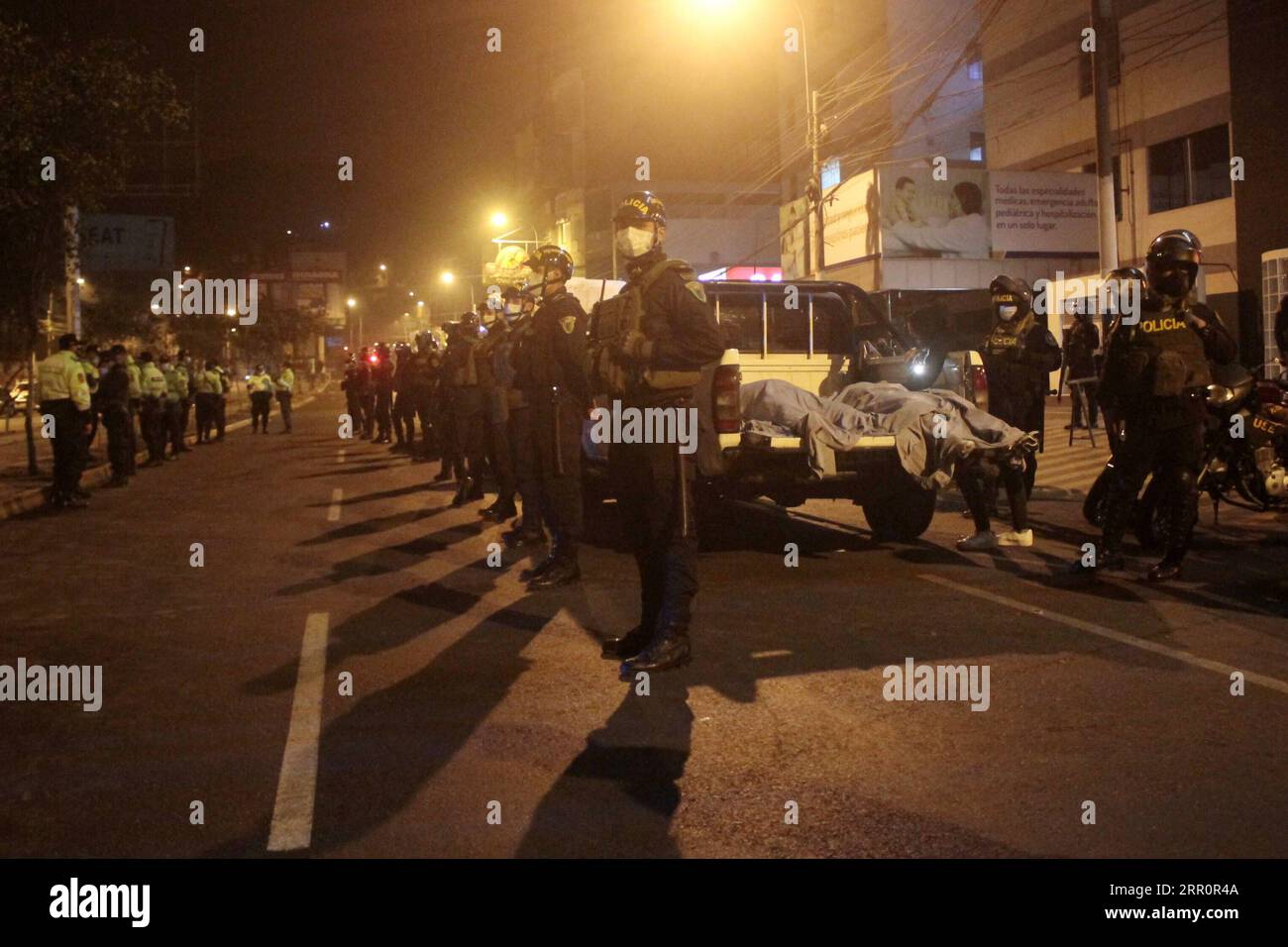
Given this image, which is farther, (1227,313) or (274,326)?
(274,326)

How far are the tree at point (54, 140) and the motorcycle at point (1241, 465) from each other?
13128mm

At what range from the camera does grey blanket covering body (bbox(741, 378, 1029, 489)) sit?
9125 millimetres

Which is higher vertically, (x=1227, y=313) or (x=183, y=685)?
(x=1227, y=313)

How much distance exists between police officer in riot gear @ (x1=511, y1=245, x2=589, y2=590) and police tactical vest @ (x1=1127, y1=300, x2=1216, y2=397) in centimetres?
339

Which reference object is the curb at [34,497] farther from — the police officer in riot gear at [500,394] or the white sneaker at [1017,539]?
the white sneaker at [1017,539]

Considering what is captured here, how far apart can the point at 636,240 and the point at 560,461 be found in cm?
247

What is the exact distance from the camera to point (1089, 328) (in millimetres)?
16422

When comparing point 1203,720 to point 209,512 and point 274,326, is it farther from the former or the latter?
point 274,326

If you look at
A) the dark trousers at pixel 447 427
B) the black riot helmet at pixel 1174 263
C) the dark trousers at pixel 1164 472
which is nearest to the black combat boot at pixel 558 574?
the dark trousers at pixel 1164 472

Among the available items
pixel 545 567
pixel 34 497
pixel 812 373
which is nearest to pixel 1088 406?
pixel 812 373

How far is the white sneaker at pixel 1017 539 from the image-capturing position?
965 cm

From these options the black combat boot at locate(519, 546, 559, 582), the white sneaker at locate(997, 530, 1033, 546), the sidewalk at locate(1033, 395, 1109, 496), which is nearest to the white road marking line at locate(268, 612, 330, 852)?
the black combat boot at locate(519, 546, 559, 582)
